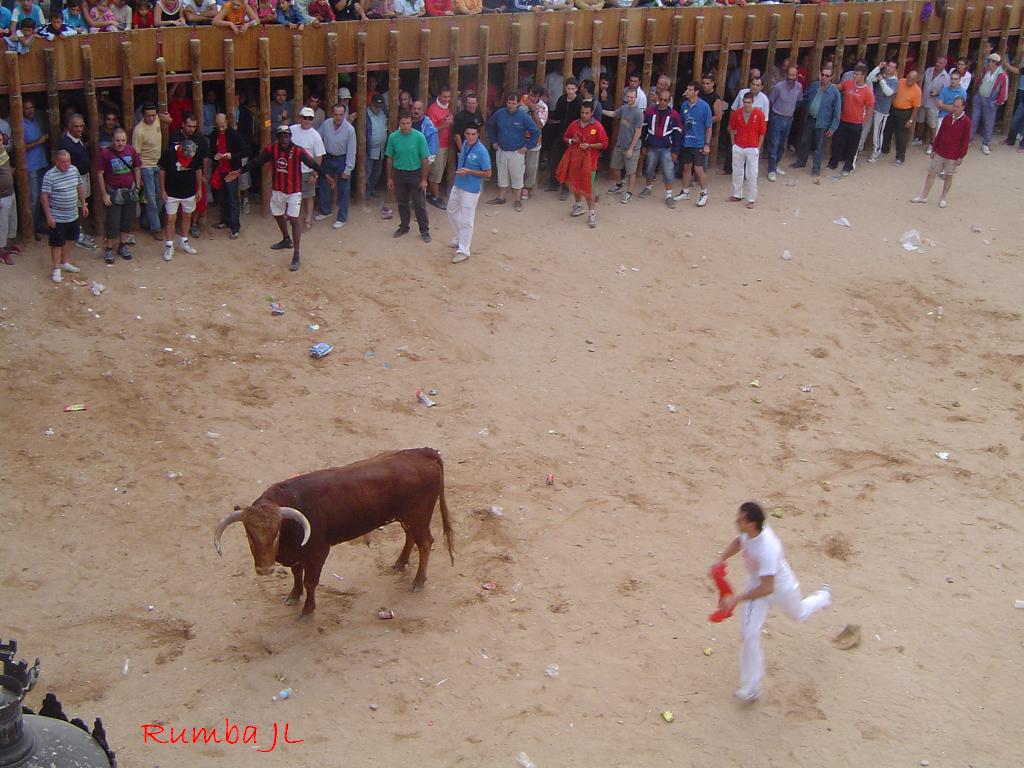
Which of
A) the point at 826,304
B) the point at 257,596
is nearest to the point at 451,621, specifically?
the point at 257,596

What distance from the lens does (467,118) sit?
16188 mm

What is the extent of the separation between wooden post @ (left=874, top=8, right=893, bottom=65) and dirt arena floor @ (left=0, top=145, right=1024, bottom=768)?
4858 mm

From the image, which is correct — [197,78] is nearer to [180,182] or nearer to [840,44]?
[180,182]

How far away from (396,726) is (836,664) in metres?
3.36

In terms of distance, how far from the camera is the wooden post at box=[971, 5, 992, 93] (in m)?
21.6

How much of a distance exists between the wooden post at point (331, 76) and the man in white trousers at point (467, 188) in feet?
6.21

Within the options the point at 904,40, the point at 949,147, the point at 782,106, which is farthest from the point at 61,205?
the point at 904,40

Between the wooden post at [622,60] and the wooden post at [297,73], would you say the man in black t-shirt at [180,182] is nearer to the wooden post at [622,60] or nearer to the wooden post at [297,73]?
the wooden post at [297,73]

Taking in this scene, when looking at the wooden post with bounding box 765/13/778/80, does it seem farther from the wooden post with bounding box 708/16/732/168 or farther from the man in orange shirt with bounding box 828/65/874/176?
the man in orange shirt with bounding box 828/65/874/176

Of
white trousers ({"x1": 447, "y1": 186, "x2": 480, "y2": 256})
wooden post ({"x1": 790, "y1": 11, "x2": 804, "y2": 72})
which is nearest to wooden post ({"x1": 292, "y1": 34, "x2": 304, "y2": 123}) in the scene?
white trousers ({"x1": 447, "y1": 186, "x2": 480, "y2": 256})

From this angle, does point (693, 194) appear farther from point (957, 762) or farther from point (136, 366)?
point (957, 762)

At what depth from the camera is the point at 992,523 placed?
10.9 meters

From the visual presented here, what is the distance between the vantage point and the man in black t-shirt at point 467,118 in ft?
52.5

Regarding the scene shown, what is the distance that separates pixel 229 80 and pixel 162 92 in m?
0.87
